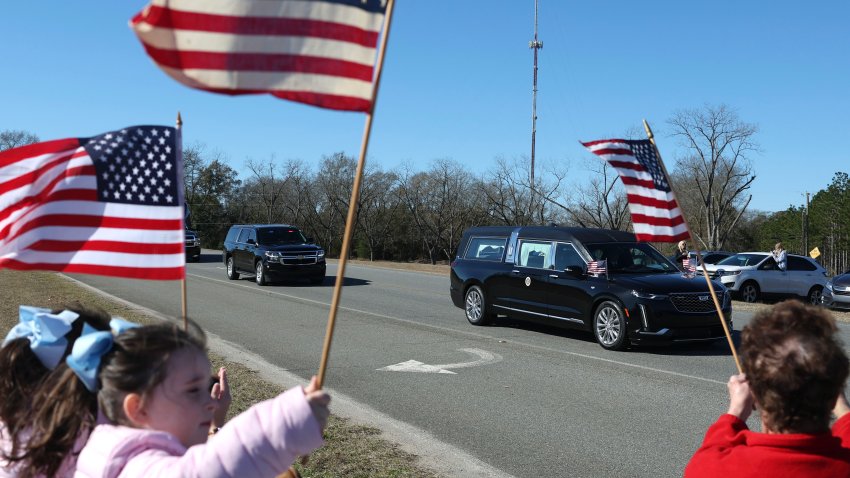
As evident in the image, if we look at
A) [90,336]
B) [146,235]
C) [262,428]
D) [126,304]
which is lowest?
[126,304]

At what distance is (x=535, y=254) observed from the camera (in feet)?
43.0

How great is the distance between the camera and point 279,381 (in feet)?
28.9

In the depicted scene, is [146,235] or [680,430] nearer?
[146,235]

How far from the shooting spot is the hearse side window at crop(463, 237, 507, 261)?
13867mm

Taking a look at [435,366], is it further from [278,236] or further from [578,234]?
[278,236]

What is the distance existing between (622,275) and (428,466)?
694cm

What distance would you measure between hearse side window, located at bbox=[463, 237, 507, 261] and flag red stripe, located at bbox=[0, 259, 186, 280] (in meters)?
10.7

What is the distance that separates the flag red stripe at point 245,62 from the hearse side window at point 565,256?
33.6 ft

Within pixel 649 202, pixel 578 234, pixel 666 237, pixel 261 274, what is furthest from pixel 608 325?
pixel 261 274

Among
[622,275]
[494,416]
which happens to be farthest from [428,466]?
[622,275]

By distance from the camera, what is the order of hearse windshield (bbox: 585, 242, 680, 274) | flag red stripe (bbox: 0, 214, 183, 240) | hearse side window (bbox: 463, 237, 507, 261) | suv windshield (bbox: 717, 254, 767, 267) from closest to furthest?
flag red stripe (bbox: 0, 214, 183, 240) < hearse windshield (bbox: 585, 242, 680, 274) < hearse side window (bbox: 463, 237, 507, 261) < suv windshield (bbox: 717, 254, 767, 267)

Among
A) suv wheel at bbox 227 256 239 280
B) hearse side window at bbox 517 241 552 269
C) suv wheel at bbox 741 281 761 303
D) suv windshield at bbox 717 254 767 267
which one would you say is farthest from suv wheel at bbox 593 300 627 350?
suv wheel at bbox 227 256 239 280

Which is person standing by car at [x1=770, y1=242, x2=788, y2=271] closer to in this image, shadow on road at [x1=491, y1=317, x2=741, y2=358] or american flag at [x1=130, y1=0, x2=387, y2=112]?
shadow on road at [x1=491, y1=317, x2=741, y2=358]

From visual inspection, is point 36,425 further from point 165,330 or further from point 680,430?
point 680,430
